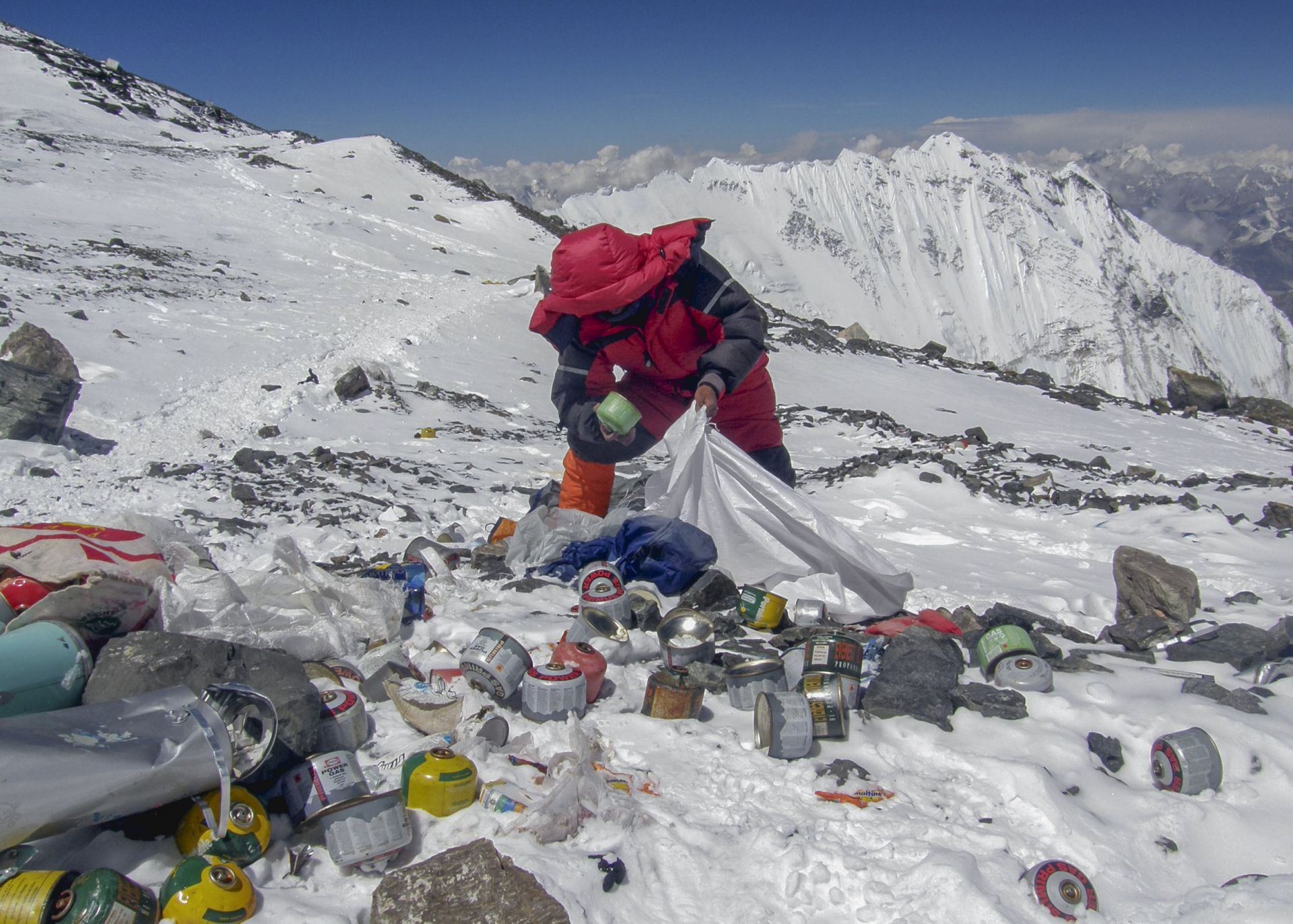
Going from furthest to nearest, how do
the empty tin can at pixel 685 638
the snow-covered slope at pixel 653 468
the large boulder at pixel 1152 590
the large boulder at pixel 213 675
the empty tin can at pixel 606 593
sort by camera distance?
the large boulder at pixel 1152 590, the empty tin can at pixel 606 593, the empty tin can at pixel 685 638, the large boulder at pixel 213 675, the snow-covered slope at pixel 653 468

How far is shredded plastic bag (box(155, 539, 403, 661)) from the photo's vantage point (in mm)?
3189

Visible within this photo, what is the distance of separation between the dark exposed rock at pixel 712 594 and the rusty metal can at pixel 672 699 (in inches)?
42.2

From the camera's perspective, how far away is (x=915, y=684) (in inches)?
124

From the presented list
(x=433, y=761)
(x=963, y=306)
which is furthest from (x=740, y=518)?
(x=963, y=306)

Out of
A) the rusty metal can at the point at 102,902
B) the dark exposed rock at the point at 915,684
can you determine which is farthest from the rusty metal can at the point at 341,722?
the dark exposed rock at the point at 915,684

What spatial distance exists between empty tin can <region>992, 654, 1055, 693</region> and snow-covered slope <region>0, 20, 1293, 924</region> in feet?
0.30

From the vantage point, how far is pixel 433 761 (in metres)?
2.39

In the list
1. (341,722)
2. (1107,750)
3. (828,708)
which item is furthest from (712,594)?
(341,722)

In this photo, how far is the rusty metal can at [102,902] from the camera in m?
1.78

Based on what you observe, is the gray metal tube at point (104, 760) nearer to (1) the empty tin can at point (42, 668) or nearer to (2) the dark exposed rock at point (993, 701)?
(1) the empty tin can at point (42, 668)

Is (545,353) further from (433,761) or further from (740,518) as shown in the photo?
(433,761)

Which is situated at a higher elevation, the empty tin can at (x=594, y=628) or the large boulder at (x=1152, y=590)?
the large boulder at (x=1152, y=590)

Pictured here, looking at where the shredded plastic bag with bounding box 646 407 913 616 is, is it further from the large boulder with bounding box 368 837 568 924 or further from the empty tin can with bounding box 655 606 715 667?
the large boulder with bounding box 368 837 568 924

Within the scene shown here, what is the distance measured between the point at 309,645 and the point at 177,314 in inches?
328
